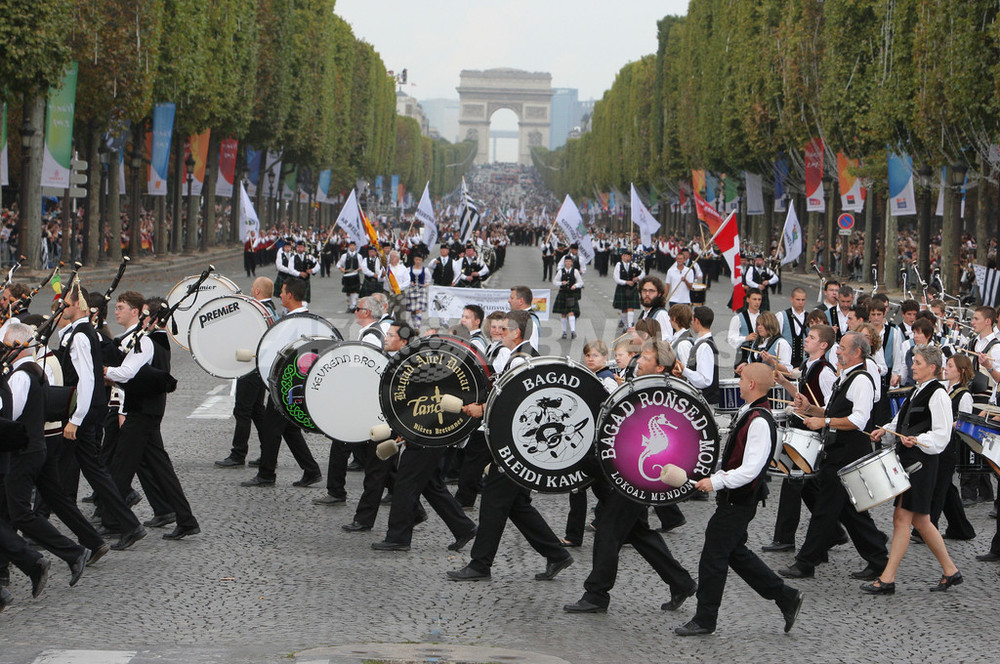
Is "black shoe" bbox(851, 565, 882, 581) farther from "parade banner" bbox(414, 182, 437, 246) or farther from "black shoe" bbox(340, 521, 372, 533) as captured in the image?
"parade banner" bbox(414, 182, 437, 246)

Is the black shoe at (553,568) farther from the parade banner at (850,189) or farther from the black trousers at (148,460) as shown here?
the parade banner at (850,189)

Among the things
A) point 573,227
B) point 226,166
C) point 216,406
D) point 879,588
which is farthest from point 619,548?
point 226,166

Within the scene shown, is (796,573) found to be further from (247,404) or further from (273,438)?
(247,404)

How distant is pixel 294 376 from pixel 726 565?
3.92 meters

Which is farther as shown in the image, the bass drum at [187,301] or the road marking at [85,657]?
the bass drum at [187,301]

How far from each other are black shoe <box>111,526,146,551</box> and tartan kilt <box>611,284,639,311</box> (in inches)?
637

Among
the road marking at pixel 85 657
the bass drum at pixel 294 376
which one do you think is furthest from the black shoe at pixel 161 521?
the road marking at pixel 85 657

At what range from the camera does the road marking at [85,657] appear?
6.60 m

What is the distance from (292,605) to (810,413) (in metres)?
3.48

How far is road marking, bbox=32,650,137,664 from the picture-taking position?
21.6 feet

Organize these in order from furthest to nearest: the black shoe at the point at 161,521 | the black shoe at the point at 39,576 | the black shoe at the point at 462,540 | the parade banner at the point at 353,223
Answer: the parade banner at the point at 353,223 → the black shoe at the point at 161,521 → the black shoe at the point at 462,540 → the black shoe at the point at 39,576

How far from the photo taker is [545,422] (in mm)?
7836

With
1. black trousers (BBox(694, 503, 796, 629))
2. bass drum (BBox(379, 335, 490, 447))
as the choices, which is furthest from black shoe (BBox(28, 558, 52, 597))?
black trousers (BBox(694, 503, 796, 629))

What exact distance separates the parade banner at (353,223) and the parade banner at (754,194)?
87.3 feet
